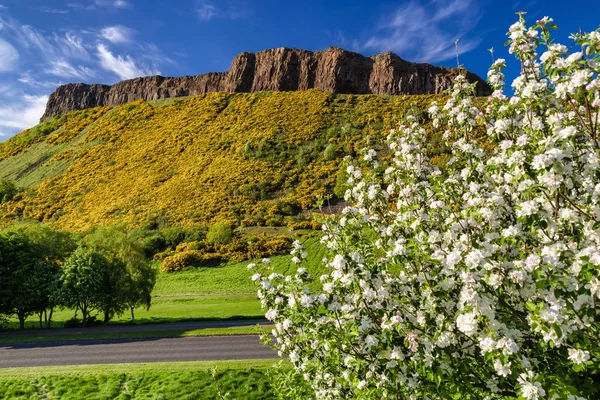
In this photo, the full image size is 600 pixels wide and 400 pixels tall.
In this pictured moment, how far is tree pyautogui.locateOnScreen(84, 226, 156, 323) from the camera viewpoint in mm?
33875

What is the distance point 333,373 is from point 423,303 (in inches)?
99.5

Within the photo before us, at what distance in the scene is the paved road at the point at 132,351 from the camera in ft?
72.0

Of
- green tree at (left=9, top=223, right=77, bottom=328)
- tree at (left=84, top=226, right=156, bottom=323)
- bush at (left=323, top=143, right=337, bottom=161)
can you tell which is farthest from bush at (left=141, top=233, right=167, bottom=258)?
bush at (left=323, top=143, right=337, bottom=161)

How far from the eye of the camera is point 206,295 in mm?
48344

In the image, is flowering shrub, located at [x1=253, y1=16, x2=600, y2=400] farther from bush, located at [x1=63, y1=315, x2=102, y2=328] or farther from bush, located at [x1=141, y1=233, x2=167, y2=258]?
bush, located at [x1=141, y1=233, x2=167, y2=258]

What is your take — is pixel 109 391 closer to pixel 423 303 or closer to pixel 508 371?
pixel 423 303

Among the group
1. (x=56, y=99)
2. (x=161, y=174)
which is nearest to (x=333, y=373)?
(x=161, y=174)

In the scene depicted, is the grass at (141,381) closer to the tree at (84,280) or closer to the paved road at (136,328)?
the paved road at (136,328)

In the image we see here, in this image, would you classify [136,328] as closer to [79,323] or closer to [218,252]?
[79,323]

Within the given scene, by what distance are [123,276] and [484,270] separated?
115 ft

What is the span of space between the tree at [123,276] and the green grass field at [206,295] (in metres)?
2.47

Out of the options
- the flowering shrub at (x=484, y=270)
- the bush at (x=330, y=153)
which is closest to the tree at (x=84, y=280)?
the flowering shrub at (x=484, y=270)

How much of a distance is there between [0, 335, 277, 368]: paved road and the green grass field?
8640 mm

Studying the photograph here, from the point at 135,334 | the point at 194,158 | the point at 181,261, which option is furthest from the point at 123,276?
the point at 194,158
